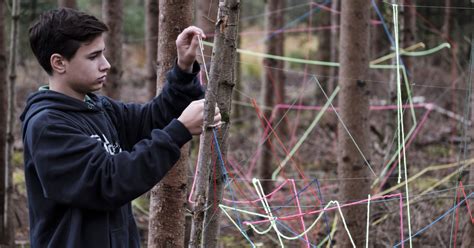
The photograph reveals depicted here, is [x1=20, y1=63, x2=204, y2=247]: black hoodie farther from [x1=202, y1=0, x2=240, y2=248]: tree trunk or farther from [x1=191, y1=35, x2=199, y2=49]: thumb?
[x1=191, y1=35, x2=199, y2=49]: thumb

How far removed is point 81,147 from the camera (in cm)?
199

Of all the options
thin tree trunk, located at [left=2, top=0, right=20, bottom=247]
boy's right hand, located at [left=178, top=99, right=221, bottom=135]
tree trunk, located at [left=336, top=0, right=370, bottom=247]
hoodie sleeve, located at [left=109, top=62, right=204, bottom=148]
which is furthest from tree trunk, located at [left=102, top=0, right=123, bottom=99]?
boy's right hand, located at [left=178, top=99, right=221, bottom=135]

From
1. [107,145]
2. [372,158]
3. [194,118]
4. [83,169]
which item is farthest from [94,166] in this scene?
[372,158]

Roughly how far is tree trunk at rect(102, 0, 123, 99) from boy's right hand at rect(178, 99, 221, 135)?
2.37m

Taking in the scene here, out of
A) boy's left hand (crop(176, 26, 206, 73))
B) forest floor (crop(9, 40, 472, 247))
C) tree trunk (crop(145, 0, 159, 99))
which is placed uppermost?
tree trunk (crop(145, 0, 159, 99))

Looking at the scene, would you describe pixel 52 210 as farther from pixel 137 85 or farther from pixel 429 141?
pixel 137 85

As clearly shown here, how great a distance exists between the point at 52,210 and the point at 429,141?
612cm

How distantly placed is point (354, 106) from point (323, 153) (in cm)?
405

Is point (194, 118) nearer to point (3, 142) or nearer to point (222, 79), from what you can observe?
point (222, 79)

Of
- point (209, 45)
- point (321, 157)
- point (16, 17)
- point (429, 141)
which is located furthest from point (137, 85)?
point (209, 45)

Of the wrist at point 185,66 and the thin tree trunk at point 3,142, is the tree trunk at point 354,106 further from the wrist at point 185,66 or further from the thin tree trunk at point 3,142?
the thin tree trunk at point 3,142

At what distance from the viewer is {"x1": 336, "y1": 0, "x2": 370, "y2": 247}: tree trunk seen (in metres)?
3.86

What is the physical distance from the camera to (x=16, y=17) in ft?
15.3

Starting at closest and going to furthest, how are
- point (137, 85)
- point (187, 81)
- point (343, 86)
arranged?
point (187, 81)
point (343, 86)
point (137, 85)
